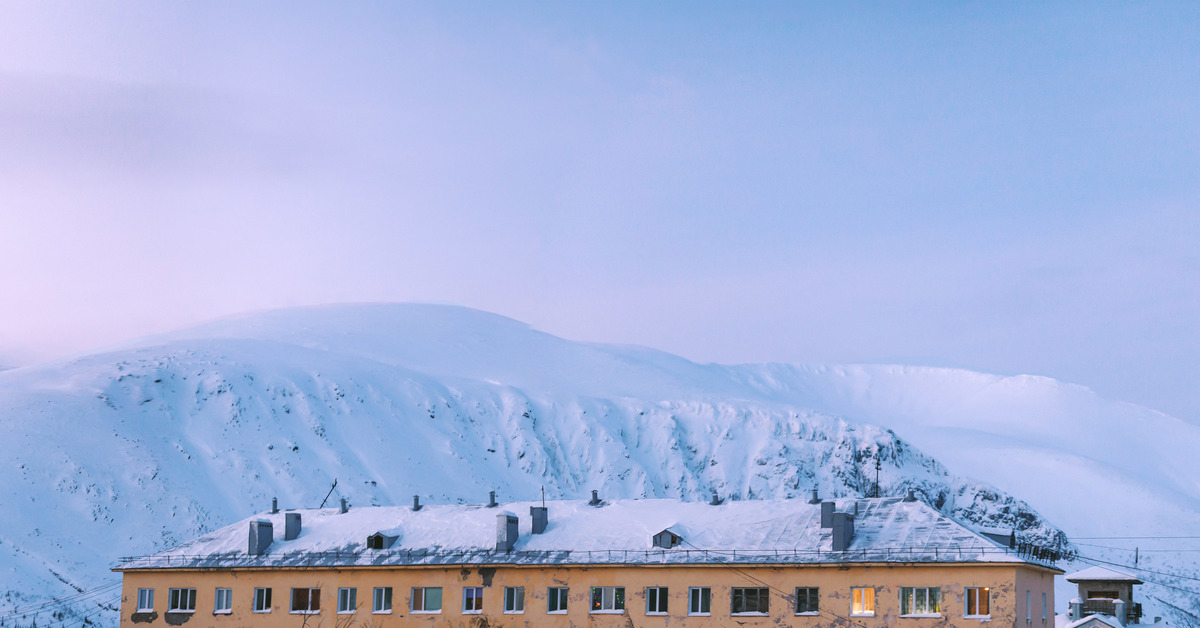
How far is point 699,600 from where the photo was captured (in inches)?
2041

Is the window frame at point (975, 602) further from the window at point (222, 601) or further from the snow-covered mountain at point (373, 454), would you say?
the snow-covered mountain at point (373, 454)

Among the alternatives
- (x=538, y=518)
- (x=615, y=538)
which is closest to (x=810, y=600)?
(x=615, y=538)

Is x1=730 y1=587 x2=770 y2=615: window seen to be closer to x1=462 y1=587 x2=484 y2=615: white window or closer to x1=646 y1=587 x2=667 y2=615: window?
x1=646 y1=587 x2=667 y2=615: window

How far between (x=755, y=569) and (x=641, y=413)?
407ft

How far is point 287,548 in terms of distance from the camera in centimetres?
5903

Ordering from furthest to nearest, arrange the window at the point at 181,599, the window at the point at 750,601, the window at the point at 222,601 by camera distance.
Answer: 1. the window at the point at 181,599
2. the window at the point at 222,601
3. the window at the point at 750,601

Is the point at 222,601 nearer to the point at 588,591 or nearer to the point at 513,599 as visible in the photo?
the point at 513,599

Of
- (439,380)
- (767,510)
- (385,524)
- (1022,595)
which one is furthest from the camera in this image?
(439,380)

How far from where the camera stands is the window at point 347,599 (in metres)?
56.0

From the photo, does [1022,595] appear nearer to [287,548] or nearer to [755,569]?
[755,569]

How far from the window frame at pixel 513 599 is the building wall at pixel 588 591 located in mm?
218

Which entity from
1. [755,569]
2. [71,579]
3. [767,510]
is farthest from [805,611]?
[71,579]

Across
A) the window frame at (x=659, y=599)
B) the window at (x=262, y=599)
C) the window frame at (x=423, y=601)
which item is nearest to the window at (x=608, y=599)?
the window frame at (x=659, y=599)

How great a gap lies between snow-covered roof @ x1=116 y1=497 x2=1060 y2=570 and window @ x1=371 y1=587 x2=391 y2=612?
1.15m
